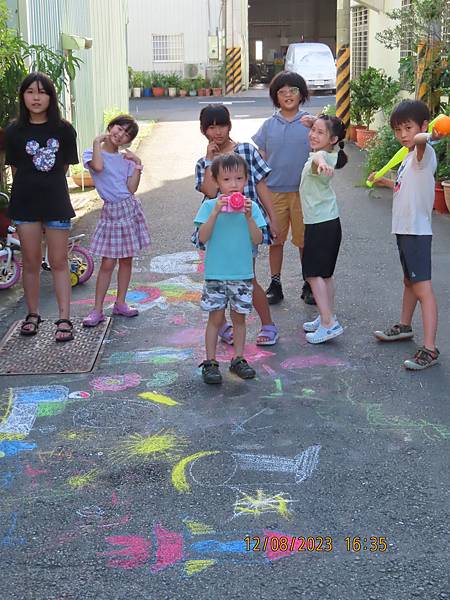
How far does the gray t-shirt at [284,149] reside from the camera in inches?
232

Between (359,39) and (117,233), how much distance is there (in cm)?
1411

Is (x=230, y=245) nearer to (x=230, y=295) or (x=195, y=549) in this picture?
(x=230, y=295)

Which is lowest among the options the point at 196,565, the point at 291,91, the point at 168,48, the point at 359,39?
the point at 196,565

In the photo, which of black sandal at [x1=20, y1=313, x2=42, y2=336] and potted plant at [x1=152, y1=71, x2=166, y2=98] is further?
potted plant at [x1=152, y1=71, x2=166, y2=98]

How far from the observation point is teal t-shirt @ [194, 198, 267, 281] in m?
4.71

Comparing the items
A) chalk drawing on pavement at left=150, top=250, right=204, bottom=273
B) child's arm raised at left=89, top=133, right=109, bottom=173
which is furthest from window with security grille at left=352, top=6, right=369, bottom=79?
child's arm raised at left=89, top=133, right=109, bottom=173

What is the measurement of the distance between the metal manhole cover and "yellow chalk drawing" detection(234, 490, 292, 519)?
1.82 meters

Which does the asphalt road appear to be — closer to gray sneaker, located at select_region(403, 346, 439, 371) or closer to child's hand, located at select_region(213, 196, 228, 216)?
gray sneaker, located at select_region(403, 346, 439, 371)

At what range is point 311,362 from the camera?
506cm

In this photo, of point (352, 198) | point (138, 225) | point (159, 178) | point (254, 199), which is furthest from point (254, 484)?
point (159, 178)

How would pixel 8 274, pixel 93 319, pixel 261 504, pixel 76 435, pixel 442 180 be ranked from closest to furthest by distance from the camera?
pixel 261 504
pixel 76 435
pixel 93 319
pixel 8 274
pixel 442 180

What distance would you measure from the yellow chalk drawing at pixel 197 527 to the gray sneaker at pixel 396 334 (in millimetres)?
2467

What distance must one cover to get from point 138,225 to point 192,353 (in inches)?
47.5
